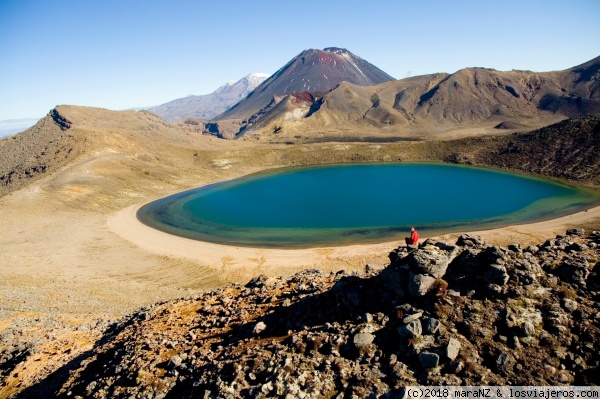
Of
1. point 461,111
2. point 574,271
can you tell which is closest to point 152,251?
point 574,271

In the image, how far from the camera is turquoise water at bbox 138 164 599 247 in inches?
2058

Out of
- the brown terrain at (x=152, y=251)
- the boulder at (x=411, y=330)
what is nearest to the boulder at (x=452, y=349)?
the brown terrain at (x=152, y=251)

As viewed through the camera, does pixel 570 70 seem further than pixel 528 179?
Yes

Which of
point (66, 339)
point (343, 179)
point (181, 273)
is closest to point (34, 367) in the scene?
point (66, 339)

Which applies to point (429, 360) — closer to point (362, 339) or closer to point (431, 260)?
point (362, 339)

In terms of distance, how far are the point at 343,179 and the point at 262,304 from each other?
80.4m

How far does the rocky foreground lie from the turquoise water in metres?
32.0

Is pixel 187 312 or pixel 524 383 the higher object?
pixel 524 383

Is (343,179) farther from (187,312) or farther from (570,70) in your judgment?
(570,70)

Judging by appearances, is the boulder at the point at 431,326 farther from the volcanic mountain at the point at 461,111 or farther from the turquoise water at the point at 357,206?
the volcanic mountain at the point at 461,111

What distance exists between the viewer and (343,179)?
318 ft

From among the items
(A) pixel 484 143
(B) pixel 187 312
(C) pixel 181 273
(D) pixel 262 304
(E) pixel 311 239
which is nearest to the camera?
(D) pixel 262 304

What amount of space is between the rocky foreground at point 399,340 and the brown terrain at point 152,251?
10cm

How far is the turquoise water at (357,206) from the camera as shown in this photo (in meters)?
52.3
